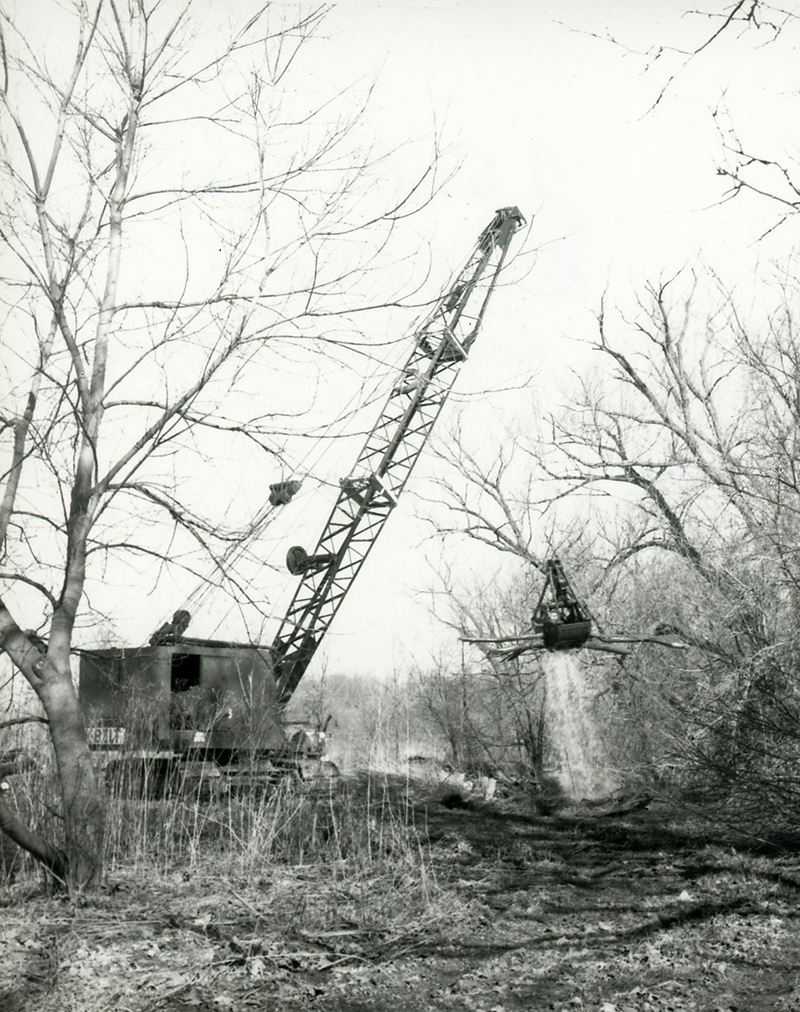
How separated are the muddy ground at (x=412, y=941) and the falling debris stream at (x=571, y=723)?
7393 mm

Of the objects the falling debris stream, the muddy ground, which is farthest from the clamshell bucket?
the muddy ground

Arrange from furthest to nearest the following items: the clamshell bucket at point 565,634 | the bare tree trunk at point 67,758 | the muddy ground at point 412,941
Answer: the clamshell bucket at point 565,634 → the bare tree trunk at point 67,758 → the muddy ground at point 412,941

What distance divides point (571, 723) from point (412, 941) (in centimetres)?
1113

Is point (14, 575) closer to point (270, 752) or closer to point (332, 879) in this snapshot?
point (332, 879)

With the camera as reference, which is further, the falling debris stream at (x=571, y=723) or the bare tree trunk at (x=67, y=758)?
the falling debris stream at (x=571, y=723)

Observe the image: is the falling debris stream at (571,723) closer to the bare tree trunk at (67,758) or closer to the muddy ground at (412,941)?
the muddy ground at (412,941)

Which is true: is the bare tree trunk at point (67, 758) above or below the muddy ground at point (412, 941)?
above

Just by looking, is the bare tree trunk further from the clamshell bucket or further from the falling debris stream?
the falling debris stream

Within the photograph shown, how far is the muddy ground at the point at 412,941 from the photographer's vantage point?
15.2 feet

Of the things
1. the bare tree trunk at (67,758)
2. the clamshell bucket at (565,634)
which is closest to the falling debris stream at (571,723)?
the clamshell bucket at (565,634)

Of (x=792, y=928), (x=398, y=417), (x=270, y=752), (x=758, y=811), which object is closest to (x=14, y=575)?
(x=792, y=928)

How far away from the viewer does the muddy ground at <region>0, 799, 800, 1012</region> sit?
4637mm

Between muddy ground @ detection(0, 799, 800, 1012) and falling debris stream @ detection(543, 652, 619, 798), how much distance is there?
24.3 ft

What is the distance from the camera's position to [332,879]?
23.1 feet
